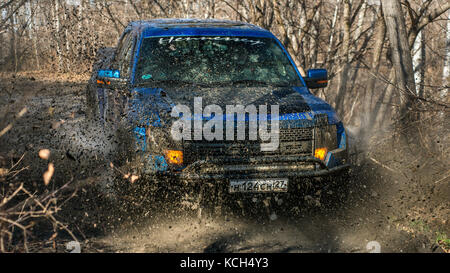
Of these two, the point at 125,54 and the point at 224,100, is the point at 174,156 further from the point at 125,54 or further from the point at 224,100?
the point at 125,54

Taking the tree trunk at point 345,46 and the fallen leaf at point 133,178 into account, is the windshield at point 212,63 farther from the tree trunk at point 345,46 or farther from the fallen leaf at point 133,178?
the tree trunk at point 345,46

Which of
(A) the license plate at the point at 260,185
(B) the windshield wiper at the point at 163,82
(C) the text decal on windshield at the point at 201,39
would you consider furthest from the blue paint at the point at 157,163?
(C) the text decal on windshield at the point at 201,39

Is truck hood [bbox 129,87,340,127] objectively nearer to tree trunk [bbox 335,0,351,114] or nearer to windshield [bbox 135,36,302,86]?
windshield [bbox 135,36,302,86]

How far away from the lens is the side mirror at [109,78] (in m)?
5.33

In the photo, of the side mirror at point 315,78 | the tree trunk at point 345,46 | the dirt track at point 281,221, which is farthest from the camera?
the tree trunk at point 345,46

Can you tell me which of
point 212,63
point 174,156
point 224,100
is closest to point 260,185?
point 174,156

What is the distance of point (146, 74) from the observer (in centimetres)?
528

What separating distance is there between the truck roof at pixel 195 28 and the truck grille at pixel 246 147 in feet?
6.29

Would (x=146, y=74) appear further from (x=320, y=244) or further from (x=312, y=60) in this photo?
(x=312, y=60)

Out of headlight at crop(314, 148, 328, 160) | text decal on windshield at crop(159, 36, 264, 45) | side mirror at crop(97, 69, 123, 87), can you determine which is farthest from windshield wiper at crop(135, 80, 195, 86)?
headlight at crop(314, 148, 328, 160)

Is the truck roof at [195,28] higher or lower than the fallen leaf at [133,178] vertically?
higher

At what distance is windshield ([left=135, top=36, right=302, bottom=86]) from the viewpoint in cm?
527

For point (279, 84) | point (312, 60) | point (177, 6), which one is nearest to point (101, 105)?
point (279, 84)

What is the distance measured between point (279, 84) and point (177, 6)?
535 inches
